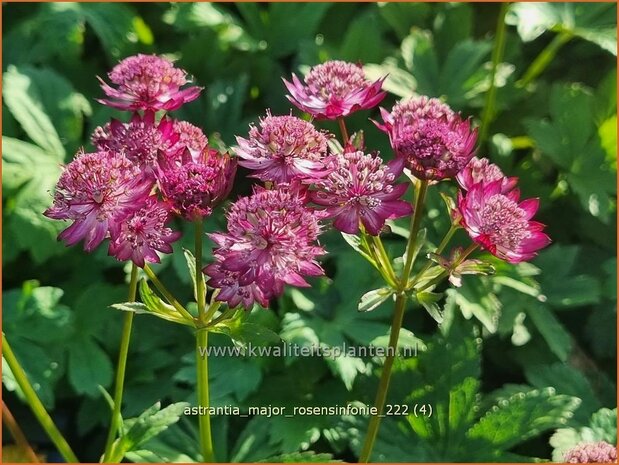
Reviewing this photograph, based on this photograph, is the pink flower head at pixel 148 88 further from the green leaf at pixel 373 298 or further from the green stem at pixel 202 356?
the green leaf at pixel 373 298

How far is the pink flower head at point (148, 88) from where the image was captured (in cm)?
142

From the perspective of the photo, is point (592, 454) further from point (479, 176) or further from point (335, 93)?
point (335, 93)

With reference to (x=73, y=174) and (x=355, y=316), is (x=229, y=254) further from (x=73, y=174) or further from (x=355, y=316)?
(x=355, y=316)

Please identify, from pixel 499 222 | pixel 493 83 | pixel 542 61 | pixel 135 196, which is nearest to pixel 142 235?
pixel 135 196

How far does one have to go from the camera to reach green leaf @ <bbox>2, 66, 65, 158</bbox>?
2172mm

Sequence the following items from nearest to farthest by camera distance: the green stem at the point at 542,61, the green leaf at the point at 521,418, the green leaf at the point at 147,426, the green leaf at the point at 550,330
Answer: the green leaf at the point at 147,426 < the green leaf at the point at 521,418 < the green leaf at the point at 550,330 < the green stem at the point at 542,61

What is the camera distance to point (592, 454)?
1449mm

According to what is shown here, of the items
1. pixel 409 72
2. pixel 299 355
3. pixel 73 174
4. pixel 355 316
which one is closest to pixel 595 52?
pixel 409 72

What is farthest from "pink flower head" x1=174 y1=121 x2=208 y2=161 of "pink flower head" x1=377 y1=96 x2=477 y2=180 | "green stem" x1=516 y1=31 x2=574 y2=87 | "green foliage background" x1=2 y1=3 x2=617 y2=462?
"green stem" x1=516 y1=31 x2=574 y2=87

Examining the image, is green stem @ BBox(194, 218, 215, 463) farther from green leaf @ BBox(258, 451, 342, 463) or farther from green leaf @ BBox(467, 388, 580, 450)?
green leaf @ BBox(467, 388, 580, 450)

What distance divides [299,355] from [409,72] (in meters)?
1.00

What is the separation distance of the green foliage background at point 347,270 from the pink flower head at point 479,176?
0.52 m

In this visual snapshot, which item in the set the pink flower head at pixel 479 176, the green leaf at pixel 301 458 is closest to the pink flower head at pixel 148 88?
the pink flower head at pixel 479 176

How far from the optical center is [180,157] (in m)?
1.27
